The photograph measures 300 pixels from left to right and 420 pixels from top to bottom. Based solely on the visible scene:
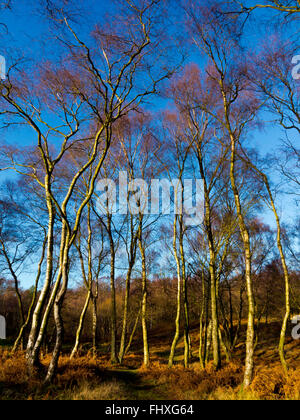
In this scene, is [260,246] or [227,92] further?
[260,246]

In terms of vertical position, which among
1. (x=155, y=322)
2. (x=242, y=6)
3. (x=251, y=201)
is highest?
(x=242, y=6)

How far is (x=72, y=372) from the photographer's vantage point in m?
7.85

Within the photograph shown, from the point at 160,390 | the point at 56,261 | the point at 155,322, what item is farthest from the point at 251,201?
the point at 155,322

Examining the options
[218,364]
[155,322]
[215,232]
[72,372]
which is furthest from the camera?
[155,322]

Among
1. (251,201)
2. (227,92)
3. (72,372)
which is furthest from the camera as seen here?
(251,201)

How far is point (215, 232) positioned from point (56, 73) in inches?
470

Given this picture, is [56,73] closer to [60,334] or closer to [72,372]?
[60,334]

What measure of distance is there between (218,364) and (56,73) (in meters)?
13.6

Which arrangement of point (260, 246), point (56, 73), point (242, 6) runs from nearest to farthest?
point (242, 6), point (56, 73), point (260, 246)

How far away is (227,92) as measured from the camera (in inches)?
386
